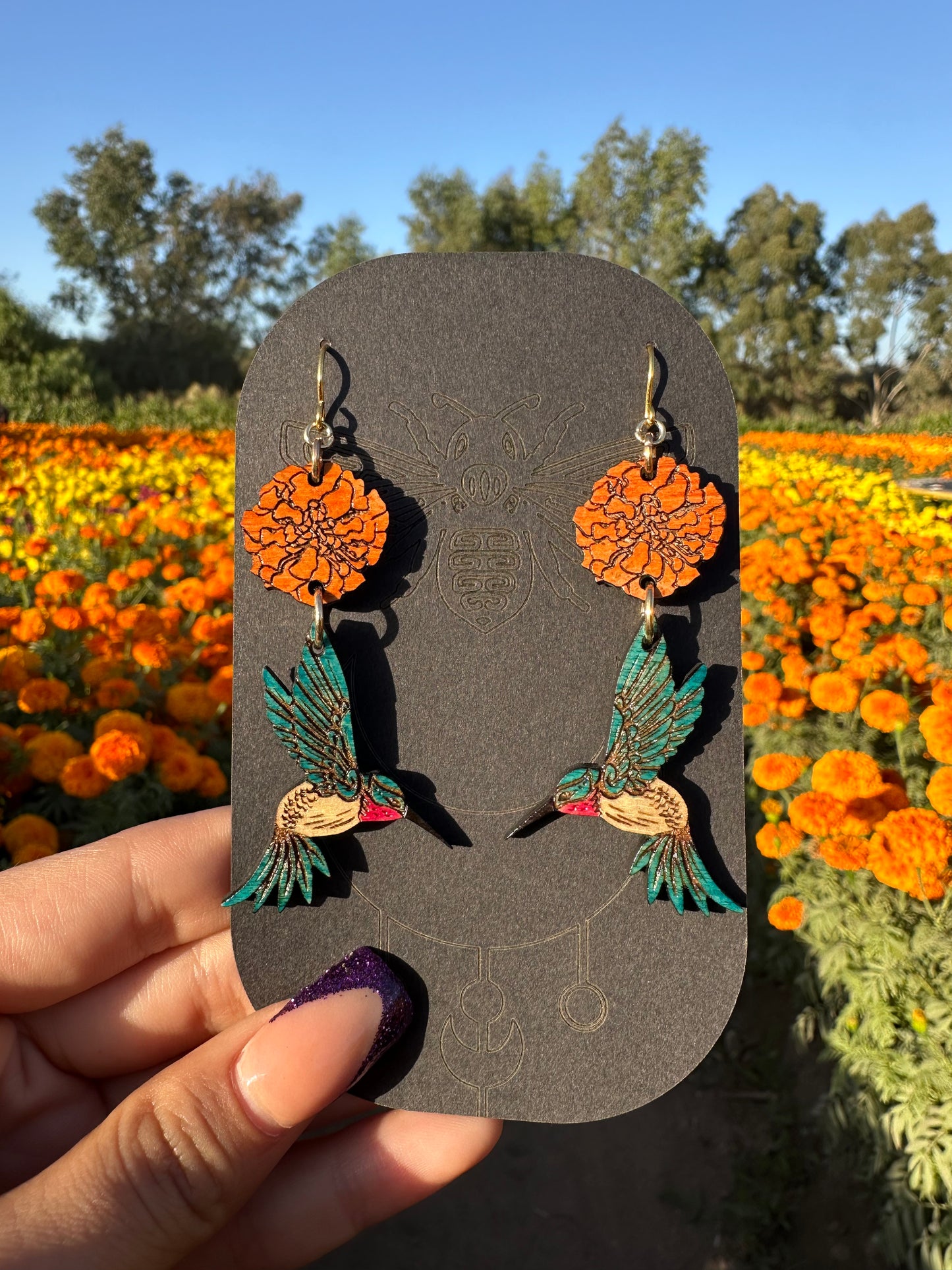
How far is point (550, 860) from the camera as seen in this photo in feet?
2.72

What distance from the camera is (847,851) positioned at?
1.23 m

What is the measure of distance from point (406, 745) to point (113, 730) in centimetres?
80

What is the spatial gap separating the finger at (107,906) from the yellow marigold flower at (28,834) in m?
0.38

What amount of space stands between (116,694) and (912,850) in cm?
144

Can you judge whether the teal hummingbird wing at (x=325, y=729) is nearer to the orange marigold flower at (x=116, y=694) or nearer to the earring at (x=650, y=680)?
the earring at (x=650, y=680)

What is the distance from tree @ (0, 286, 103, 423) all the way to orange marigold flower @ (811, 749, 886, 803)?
437 inches

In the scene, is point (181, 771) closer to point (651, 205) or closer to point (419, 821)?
point (419, 821)

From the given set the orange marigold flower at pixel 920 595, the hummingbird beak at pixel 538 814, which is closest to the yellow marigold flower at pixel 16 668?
the hummingbird beak at pixel 538 814

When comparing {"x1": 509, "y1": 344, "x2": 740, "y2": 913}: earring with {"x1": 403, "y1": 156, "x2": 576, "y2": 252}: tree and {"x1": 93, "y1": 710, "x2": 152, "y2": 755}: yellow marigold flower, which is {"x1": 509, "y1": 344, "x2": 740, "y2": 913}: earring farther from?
{"x1": 403, "y1": 156, "x2": 576, "y2": 252}: tree

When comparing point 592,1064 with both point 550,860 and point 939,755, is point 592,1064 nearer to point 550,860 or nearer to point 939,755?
point 550,860

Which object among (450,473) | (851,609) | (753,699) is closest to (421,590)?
(450,473)

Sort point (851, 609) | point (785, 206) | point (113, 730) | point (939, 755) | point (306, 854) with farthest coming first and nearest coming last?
point (785, 206)
point (851, 609)
point (113, 730)
point (939, 755)
point (306, 854)

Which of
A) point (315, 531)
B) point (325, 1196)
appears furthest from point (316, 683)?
point (325, 1196)

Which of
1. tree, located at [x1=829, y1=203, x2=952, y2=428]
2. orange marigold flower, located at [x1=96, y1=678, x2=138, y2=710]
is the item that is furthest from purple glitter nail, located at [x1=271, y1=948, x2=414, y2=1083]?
tree, located at [x1=829, y1=203, x2=952, y2=428]
